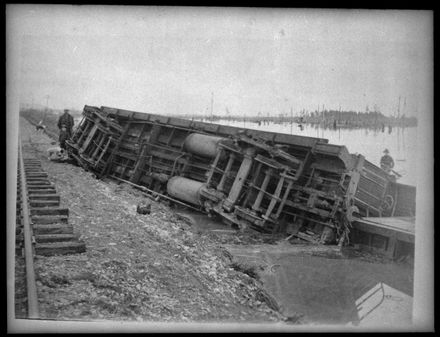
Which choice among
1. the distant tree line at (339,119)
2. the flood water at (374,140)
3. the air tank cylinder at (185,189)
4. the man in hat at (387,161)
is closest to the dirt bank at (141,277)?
the air tank cylinder at (185,189)

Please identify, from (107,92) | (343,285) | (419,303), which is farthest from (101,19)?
(419,303)

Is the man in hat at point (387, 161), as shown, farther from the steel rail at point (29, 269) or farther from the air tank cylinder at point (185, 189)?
the steel rail at point (29, 269)

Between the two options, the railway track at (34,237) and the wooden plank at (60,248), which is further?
the wooden plank at (60,248)

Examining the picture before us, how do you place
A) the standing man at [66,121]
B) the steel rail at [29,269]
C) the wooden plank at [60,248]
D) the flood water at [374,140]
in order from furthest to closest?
the standing man at [66,121] → the flood water at [374,140] → the wooden plank at [60,248] → the steel rail at [29,269]

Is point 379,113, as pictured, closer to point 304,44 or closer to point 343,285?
point 304,44

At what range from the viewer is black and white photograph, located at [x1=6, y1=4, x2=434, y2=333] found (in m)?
5.12

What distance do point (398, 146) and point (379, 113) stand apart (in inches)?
25.0

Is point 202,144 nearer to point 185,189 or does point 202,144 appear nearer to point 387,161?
point 185,189

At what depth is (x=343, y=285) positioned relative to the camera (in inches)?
219

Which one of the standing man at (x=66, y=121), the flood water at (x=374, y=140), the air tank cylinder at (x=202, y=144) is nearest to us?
the flood water at (x=374, y=140)

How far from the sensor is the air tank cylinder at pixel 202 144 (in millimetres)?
8375

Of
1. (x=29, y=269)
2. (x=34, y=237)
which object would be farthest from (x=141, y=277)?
(x=34, y=237)

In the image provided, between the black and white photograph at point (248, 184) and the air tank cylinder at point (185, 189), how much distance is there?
14.8 inches

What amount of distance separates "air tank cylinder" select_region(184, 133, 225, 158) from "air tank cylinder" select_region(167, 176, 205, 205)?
719 millimetres
